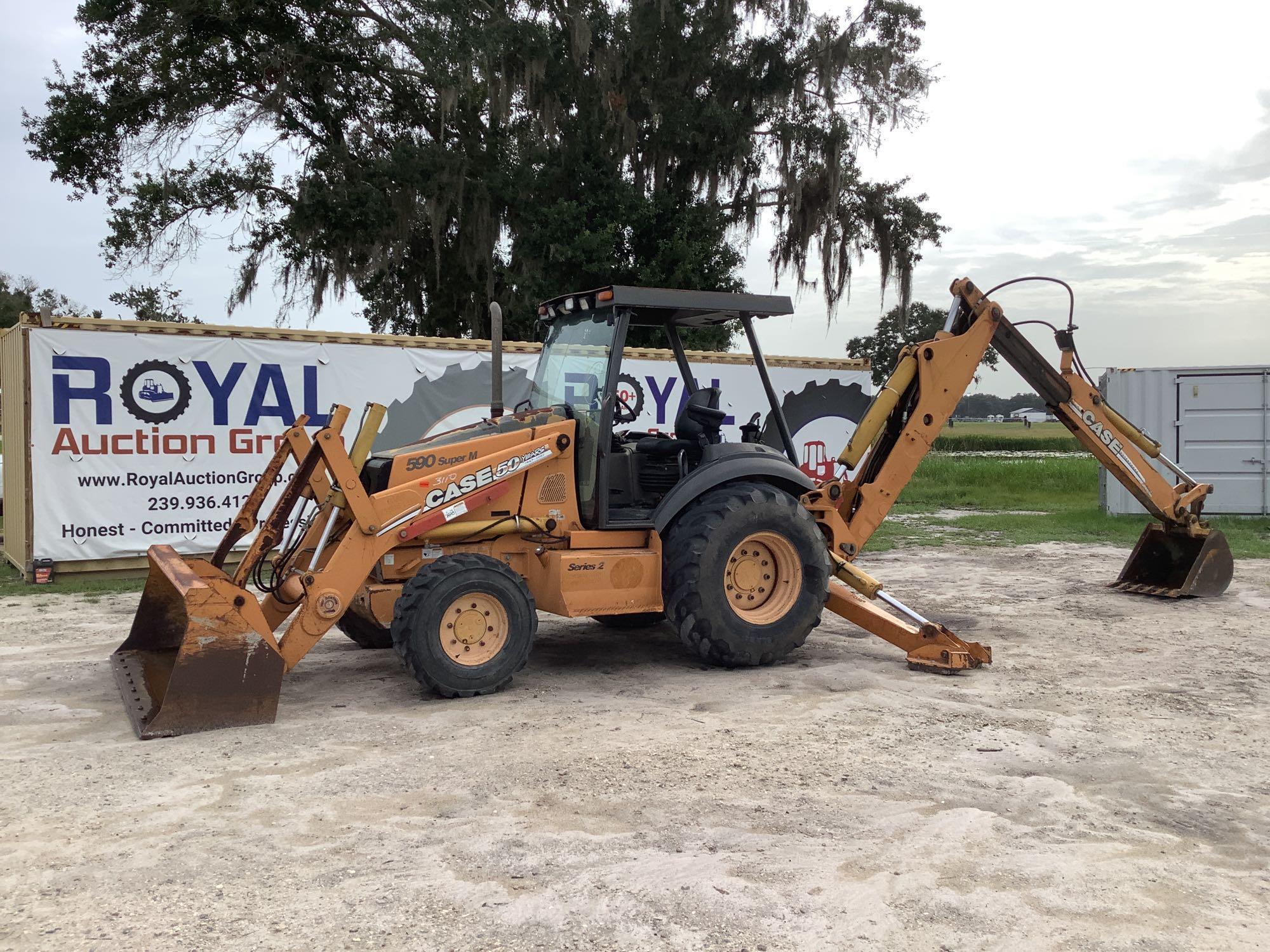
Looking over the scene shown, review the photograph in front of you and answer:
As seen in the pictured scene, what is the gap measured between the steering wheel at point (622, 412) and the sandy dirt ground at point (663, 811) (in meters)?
1.66

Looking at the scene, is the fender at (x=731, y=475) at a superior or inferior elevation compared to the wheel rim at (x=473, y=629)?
superior

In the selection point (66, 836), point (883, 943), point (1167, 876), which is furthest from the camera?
point (66, 836)

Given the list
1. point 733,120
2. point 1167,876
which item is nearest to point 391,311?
point 733,120

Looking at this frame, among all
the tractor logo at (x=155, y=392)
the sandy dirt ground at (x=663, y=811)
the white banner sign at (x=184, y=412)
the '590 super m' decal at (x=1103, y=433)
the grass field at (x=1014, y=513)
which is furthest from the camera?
the grass field at (x=1014, y=513)

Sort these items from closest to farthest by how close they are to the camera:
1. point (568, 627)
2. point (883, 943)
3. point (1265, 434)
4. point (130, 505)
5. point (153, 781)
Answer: point (883, 943) < point (153, 781) < point (568, 627) < point (130, 505) < point (1265, 434)

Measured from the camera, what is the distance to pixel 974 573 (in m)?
11.0

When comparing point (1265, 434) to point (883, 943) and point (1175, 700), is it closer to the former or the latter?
point (1175, 700)

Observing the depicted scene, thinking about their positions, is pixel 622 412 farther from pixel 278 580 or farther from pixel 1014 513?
pixel 1014 513

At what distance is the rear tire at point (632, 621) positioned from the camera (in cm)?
799

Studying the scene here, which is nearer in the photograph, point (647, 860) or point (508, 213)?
point (647, 860)

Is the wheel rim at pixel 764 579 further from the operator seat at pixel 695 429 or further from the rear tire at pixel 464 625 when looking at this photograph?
the rear tire at pixel 464 625

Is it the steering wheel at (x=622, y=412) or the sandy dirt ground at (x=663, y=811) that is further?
the steering wheel at (x=622, y=412)

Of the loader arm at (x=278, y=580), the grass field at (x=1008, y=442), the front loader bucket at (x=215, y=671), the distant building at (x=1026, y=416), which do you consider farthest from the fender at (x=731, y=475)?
the distant building at (x=1026, y=416)

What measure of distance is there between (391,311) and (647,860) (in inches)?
766
